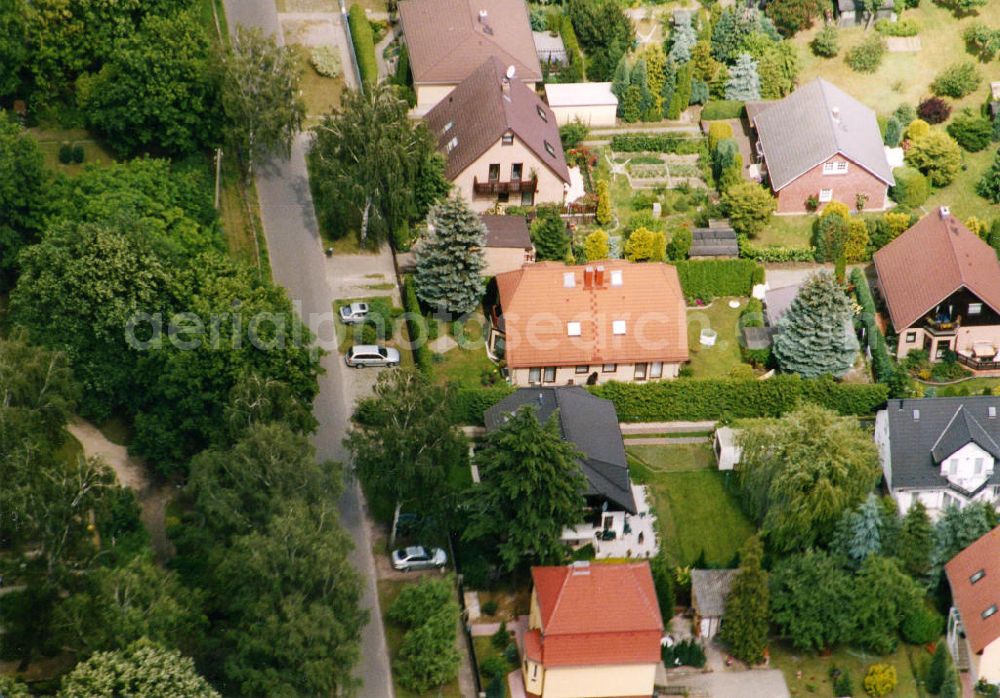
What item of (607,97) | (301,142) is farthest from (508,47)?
(301,142)

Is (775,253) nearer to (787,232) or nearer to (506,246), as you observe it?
(787,232)

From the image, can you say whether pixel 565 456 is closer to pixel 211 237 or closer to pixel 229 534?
pixel 229 534

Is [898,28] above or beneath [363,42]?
beneath

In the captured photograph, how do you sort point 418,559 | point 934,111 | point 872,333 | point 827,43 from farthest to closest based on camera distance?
1. point 827,43
2. point 934,111
3. point 872,333
4. point 418,559

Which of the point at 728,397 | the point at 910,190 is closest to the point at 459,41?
the point at 910,190

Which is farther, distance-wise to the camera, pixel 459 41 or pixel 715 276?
pixel 459 41

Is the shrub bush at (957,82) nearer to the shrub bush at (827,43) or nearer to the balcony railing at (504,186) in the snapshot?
the shrub bush at (827,43)
